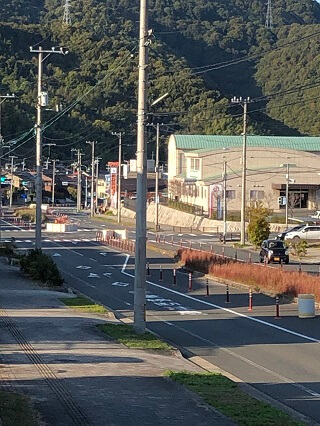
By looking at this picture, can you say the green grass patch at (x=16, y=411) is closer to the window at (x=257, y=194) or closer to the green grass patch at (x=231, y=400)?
the green grass patch at (x=231, y=400)

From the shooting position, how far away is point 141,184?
20344 mm

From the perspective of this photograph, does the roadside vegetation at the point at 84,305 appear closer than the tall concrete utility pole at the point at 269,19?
Yes

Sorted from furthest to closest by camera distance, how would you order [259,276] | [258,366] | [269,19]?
1. [269,19]
2. [259,276]
3. [258,366]

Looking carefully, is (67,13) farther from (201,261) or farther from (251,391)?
(251,391)

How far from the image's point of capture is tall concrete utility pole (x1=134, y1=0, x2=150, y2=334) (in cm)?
2003

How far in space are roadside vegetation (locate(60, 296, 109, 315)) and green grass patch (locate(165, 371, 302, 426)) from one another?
10256mm

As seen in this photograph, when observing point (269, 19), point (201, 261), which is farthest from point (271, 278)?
point (269, 19)

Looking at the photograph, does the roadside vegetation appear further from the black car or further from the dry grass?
the black car

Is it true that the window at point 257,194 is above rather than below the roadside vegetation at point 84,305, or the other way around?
above

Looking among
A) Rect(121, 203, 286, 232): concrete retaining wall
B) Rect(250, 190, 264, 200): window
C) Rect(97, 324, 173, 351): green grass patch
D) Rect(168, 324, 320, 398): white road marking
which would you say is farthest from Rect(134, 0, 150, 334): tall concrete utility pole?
Rect(250, 190, 264, 200): window

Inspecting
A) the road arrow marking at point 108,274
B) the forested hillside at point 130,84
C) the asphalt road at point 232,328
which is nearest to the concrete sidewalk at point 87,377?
the asphalt road at point 232,328

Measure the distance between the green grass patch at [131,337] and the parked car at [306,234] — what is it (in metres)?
40.9

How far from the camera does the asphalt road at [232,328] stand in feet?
50.6

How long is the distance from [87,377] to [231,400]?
8.67 feet
